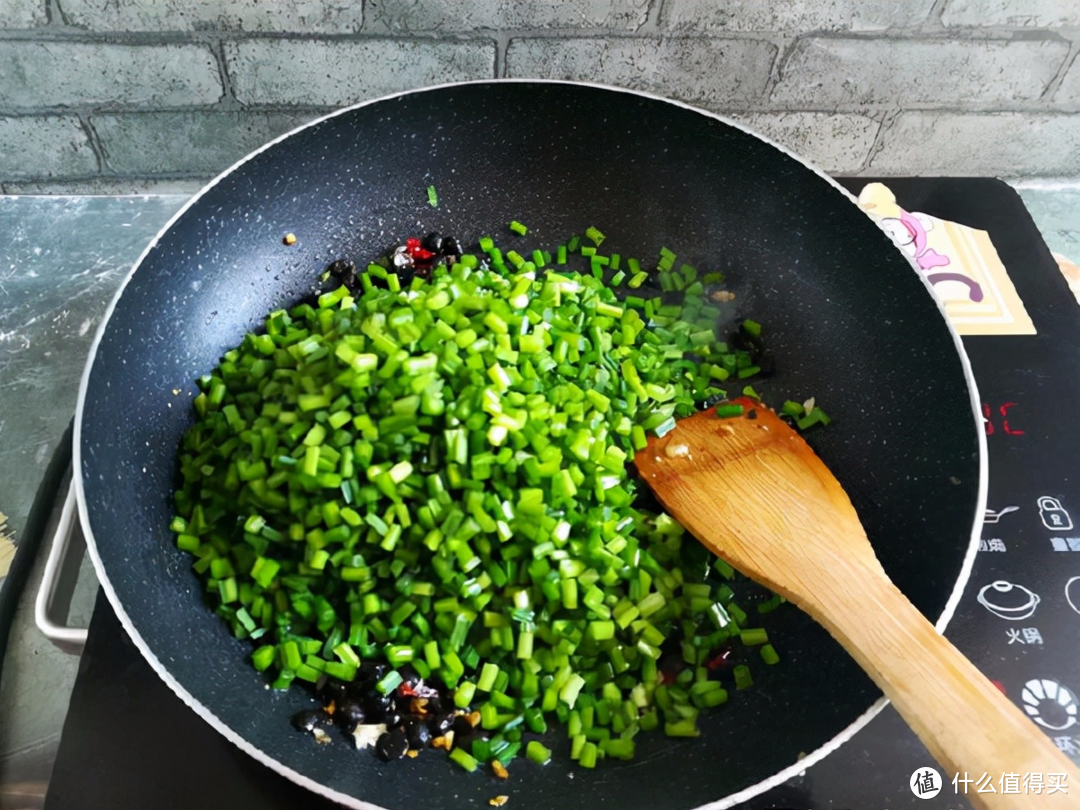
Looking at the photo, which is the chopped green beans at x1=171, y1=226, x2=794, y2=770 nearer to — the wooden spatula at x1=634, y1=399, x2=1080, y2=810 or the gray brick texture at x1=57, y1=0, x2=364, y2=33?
the wooden spatula at x1=634, y1=399, x2=1080, y2=810

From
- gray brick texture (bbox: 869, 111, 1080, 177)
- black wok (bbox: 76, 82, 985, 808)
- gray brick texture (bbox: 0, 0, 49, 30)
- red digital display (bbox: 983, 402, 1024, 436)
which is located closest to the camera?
black wok (bbox: 76, 82, 985, 808)

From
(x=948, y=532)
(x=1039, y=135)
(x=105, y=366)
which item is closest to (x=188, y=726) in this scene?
(x=105, y=366)

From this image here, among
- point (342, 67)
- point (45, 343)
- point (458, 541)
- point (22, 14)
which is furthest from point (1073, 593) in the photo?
point (22, 14)

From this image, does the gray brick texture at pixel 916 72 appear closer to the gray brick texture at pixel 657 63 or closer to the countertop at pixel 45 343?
the gray brick texture at pixel 657 63

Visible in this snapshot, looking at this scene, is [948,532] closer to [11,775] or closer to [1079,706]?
[1079,706]

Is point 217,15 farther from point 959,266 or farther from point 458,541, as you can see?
point 959,266

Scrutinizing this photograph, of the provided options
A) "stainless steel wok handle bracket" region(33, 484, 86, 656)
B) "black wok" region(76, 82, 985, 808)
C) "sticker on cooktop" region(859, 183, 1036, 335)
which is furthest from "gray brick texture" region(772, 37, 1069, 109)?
"stainless steel wok handle bracket" region(33, 484, 86, 656)

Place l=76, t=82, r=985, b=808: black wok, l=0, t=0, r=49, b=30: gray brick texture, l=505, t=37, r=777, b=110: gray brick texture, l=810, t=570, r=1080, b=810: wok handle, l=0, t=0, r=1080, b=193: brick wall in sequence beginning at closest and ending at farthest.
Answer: l=810, t=570, r=1080, b=810: wok handle < l=76, t=82, r=985, b=808: black wok < l=0, t=0, r=49, b=30: gray brick texture < l=0, t=0, r=1080, b=193: brick wall < l=505, t=37, r=777, b=110: gray brick texture
